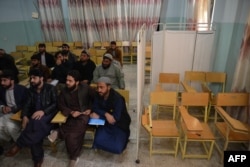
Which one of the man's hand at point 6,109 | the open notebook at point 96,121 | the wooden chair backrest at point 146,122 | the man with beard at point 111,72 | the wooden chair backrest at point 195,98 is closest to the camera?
the wooden chair backrest at point 146,122

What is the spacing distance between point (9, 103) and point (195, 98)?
2847 millimetres

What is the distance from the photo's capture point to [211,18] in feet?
14.0

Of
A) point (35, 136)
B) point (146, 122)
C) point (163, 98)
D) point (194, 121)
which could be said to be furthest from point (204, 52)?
point (35, 136)

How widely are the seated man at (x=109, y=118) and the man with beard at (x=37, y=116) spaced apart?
0.64 metres

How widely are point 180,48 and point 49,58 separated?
129 inches

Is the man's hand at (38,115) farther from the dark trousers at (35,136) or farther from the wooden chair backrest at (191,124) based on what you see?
the wooden chair backrest at (191,124)

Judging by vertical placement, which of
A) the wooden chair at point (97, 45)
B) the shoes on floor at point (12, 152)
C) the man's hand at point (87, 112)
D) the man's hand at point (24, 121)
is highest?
the wooden chair at point (97, 45)

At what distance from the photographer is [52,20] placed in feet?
22.9

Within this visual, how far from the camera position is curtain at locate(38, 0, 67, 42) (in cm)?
680

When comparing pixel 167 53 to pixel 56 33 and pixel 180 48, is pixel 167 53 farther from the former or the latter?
pixel 56 33

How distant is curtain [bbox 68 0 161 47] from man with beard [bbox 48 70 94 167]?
446cm

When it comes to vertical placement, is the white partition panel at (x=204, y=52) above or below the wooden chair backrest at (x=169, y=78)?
above

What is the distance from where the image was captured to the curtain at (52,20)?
6805 millimetres

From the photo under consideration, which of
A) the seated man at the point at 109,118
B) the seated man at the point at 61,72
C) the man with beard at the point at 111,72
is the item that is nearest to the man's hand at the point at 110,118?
the seated man at the point at 109,118
